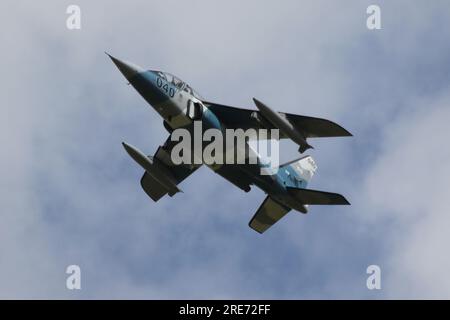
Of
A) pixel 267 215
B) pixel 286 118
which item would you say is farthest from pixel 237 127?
pixel 267 215

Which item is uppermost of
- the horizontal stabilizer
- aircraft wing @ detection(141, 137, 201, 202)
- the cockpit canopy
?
the cockpit canopy

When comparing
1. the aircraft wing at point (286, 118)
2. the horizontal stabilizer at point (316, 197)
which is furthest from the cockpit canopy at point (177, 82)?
the horizontal stabilizer at point (316, 197)

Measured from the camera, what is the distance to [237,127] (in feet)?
129

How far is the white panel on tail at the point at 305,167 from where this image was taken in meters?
42.4

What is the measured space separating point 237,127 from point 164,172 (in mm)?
4689

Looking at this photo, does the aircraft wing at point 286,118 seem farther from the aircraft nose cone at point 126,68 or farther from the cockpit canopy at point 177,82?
the aircraft nose cone at point 126,68

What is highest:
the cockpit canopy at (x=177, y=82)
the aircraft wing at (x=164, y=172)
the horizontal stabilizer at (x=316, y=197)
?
the cockpit canopy at (x=177, y=82)

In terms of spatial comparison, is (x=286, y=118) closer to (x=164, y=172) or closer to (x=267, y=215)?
(x=267, y=215)

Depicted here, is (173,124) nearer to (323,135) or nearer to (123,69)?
(123,69)

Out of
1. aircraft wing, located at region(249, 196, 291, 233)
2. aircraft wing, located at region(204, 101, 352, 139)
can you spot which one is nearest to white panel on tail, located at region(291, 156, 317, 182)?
aircraft wing, located at region(249, 196, 291, 233)

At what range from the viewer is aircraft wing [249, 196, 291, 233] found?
4178cm

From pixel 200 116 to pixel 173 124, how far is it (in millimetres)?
1255

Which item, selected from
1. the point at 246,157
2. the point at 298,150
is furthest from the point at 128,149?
the point at 298,150

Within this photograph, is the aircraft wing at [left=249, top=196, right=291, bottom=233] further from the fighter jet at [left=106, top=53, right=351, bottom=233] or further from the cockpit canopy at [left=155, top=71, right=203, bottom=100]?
the cockpit canopy at [left=155, top=71, right=203, bottom=100]
